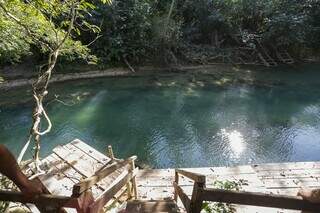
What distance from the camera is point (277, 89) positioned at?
14.2 metres

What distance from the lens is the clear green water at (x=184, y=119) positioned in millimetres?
8971

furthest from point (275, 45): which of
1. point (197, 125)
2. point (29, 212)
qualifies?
point (29, 212)

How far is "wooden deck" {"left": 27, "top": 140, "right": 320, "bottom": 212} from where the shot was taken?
5664 mm

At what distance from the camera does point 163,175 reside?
6348 millimetres

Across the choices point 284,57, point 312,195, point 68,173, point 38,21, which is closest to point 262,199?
point 312,195

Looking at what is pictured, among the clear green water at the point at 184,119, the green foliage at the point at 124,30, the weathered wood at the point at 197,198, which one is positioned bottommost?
the clear green water at the point at 184,119

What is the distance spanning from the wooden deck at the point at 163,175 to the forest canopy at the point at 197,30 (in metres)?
9.47

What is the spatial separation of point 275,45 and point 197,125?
33.8 feet

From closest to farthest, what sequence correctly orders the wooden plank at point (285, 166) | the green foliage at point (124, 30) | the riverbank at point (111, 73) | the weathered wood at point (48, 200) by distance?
the weathered wood at point (48, 200), the wooden plank at point (285, 166), the riverbank at point (111, 73), the green foliage at point (124, 30)

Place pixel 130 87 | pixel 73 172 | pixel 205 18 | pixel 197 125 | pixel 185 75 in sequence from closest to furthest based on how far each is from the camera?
1. pixel 73 172
2. pixel 197 125
3. pixel 130 87
4. pixel 185 75
5. pixel 205 18

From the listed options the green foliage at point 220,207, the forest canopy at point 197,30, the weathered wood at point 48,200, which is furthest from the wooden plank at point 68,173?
the forest canopy at point 197,30

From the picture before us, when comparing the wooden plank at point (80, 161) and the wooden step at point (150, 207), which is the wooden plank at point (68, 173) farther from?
the wooden step at point (150, 207)

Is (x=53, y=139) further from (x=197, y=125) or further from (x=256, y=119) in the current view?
(x=256, y=119)

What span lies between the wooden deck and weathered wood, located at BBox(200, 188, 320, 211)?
3591mm
